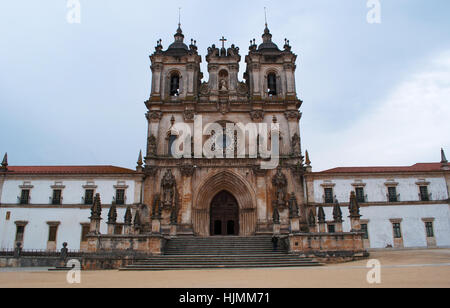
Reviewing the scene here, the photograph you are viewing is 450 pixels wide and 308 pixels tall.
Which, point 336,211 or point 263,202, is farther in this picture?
point 263,202

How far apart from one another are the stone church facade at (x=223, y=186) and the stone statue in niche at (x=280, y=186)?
9cm

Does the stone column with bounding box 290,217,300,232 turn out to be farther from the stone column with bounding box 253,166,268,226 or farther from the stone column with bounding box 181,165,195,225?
the stone column with bounding box 181,165,195,225

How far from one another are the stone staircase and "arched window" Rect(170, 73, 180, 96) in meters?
16.0

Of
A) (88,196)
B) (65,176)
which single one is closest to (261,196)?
(88,196)

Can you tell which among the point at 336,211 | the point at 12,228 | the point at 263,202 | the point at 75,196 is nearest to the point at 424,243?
the point at 336,211

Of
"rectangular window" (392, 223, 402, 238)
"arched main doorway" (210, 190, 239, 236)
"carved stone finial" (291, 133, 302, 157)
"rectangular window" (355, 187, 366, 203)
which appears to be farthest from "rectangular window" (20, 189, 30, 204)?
"rectangular window" (392, 223, 402, 238)

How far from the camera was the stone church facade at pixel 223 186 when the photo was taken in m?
28.0

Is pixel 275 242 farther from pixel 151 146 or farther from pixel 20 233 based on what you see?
pixel 20 233

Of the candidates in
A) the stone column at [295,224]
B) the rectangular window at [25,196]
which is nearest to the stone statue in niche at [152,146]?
the rectangular window at [25,196]

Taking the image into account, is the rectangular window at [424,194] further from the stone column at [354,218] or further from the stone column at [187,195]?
the stone column at [187,195]

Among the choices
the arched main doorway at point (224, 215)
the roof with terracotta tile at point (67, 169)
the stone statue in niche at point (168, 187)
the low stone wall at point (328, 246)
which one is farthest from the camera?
the roof with terracotta tile at point (67, 169)
